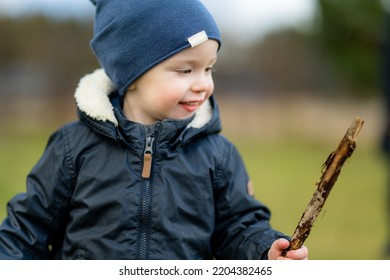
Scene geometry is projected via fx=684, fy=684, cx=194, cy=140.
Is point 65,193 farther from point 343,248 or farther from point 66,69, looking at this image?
point 66,69

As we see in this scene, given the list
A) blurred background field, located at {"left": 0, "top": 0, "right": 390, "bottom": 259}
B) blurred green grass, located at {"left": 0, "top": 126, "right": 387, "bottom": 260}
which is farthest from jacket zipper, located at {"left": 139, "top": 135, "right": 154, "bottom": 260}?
blurred background field, located at {"left": 0, "top": 0, "right": 390, "bottom": 259}

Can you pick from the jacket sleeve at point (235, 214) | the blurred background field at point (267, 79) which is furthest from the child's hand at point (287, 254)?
the blurred background field at point (267, 79)

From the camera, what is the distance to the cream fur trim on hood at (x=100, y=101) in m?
2.30

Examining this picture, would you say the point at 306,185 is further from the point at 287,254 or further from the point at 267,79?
the point at 267,79

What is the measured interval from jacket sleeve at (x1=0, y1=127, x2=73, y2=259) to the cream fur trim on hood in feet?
0.47

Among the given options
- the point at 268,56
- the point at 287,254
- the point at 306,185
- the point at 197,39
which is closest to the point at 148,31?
the point at 197,39

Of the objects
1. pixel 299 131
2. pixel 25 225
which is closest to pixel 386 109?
pixel 25 225

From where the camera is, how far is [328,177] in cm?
197

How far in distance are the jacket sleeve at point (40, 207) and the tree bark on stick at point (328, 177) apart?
772 millimetres

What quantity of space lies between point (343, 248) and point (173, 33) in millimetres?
4127

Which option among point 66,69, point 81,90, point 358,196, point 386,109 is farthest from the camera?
point 66,69

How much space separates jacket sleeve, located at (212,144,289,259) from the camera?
2.34 metres

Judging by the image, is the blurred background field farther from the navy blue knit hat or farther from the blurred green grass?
the navy blue knit hat
